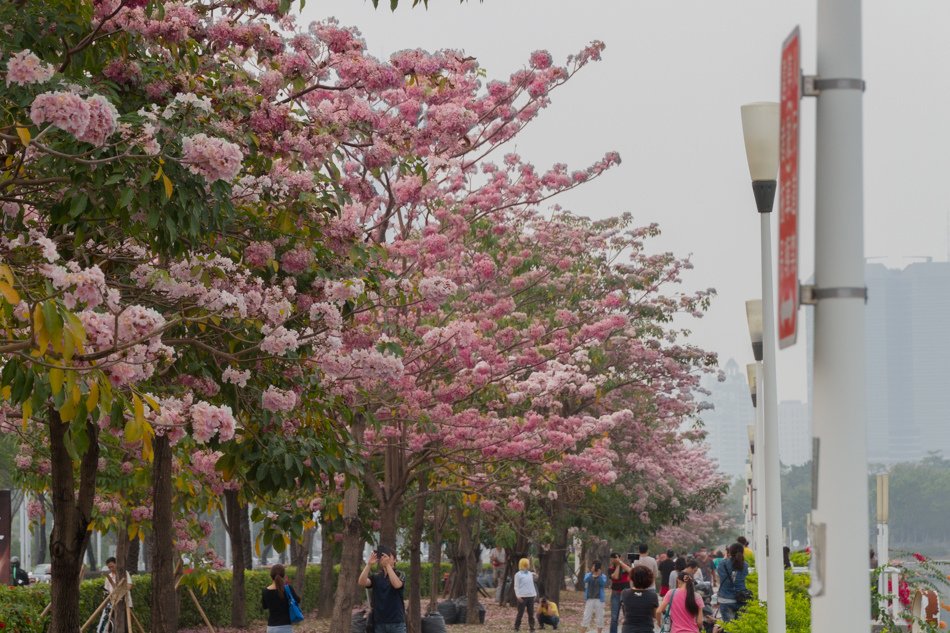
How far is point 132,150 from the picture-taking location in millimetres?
7688

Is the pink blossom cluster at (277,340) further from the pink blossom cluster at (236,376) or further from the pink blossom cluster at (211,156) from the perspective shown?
the pink blossom cluster at (211,156)

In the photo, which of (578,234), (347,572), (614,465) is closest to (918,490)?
(614,465)

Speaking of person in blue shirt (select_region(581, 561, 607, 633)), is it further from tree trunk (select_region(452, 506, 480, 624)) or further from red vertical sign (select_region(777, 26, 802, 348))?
red vertical sign (select_region(777, 26, 802, 348))

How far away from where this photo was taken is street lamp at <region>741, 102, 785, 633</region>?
9.46 meters

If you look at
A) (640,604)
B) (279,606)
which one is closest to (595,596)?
(640,604)

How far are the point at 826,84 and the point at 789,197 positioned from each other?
15.6 inches

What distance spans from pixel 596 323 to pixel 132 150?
14668 mm

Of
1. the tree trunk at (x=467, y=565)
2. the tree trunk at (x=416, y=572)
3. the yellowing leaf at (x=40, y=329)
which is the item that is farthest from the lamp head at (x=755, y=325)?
the tree trunk at (x=467, y=565)

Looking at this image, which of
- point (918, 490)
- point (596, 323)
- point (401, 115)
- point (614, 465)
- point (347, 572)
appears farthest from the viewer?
point (918, 490)

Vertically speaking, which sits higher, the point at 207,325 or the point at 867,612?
the point at 207,325

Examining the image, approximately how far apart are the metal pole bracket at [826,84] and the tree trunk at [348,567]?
571 inches

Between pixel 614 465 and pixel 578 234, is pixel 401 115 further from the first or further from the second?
pixel 614 465

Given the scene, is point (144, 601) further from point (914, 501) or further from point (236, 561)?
point (914, 501)

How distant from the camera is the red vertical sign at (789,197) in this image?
3.81 meters
